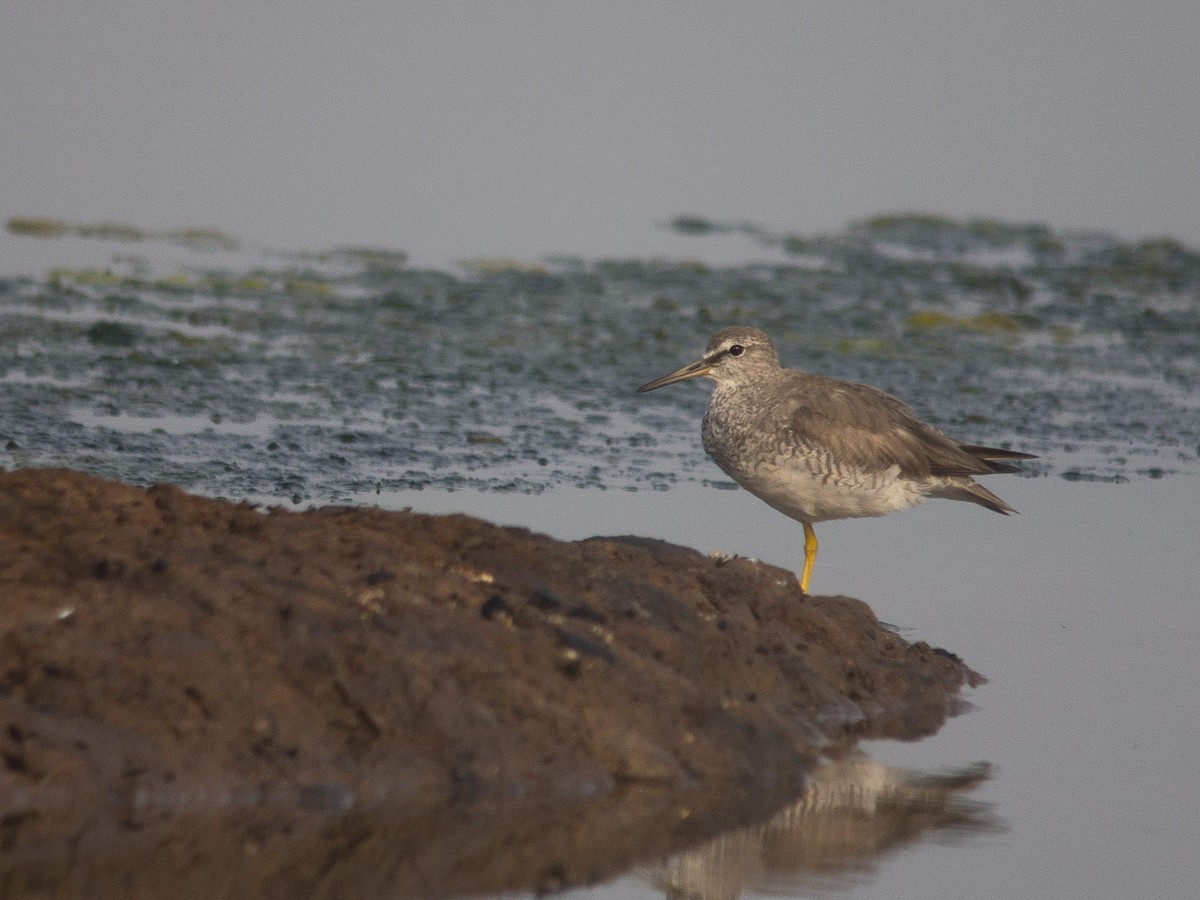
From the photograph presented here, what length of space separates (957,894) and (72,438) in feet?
18.0

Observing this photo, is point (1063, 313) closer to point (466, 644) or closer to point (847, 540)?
point (847, 540)

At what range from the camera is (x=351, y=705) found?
5.23m

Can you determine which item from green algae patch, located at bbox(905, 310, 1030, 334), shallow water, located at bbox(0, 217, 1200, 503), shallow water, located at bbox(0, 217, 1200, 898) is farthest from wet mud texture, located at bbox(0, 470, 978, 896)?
green algae patch, located at bbox(905, 310, 1030, 334)

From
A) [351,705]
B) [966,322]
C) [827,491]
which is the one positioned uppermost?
[966,322]

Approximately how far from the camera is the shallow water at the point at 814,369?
592 centimetres

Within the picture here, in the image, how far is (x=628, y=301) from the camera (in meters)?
14.1

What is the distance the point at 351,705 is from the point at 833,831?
146 centimetres

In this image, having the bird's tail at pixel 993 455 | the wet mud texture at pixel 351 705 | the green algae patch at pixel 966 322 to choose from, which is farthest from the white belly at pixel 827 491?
the green algae patch at pixel 966 322

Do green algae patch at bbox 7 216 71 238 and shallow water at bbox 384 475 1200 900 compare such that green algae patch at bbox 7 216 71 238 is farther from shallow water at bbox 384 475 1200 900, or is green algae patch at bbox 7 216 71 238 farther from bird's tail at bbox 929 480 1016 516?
bird's tail at bbox 929 480 1016 516

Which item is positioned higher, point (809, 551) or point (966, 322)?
point (966, 322)

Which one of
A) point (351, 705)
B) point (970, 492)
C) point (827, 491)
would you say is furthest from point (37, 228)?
point (351, 705)

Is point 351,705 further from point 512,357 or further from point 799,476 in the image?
point 512,357

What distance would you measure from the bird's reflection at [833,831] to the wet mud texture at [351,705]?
0.11 m

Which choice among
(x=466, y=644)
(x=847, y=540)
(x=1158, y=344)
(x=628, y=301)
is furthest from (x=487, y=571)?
(x=1158, y=344)
